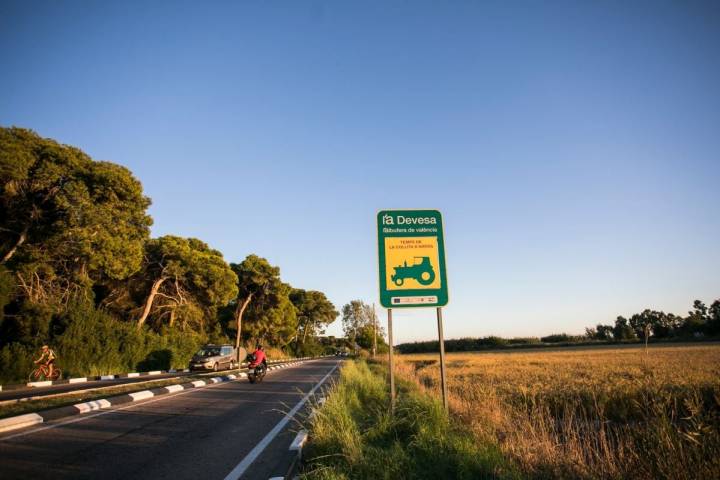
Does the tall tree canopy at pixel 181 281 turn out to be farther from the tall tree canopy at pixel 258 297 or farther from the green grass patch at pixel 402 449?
the green grass patch at pixel 402 449

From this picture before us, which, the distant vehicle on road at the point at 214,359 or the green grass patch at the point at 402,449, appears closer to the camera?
the green grass patch at the point at 402,449

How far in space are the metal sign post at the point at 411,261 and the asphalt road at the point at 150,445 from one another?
243 cm

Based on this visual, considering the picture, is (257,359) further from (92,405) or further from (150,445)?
(150,445)

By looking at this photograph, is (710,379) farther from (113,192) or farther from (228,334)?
(228,334)

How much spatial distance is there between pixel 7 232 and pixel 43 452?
63.3 ft

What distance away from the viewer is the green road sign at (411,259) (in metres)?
6.57

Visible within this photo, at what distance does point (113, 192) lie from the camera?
68.5ft

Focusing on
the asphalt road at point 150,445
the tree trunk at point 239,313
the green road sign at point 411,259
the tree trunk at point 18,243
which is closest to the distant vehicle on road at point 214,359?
the tree trunk at point 18,243

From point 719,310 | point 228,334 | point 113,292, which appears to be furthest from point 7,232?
point 719,310

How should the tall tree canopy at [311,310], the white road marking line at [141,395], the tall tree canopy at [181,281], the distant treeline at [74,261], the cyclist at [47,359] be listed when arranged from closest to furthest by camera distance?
the white road marking line at [141,395], the cyclist at [47,359], the distant treeline at [74,261], the tall tree canopy at [181,281], the tall tree canopy at [311,310]

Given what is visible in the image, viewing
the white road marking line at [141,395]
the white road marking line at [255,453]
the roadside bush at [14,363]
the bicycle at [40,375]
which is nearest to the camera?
the white road marking line at [255,453]

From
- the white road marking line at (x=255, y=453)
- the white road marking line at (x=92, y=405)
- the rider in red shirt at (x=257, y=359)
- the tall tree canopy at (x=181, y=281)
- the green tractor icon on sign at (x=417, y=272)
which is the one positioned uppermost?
the tall tree canopy at (x=181, y=281)

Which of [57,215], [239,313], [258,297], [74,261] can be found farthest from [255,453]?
[258,297]

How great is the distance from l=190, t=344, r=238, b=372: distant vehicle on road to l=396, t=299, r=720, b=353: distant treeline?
242 ft
